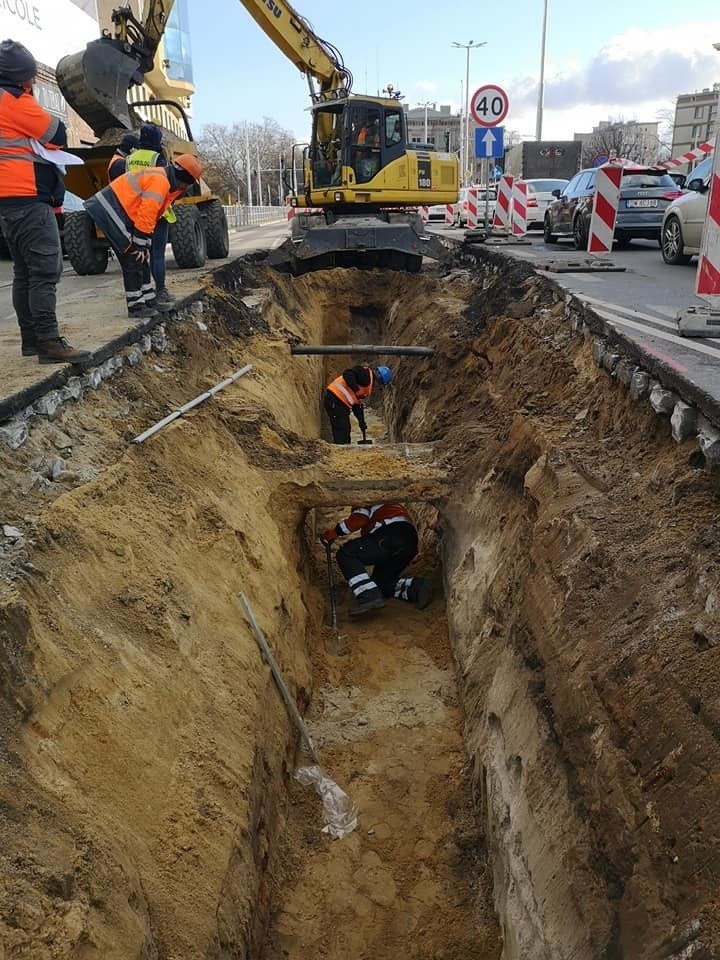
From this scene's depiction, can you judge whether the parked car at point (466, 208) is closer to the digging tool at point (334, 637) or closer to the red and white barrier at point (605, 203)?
the red and white barrier at point (605, 203)

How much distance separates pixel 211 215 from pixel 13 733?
39.6 feet

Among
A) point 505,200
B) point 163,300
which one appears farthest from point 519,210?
point 163,300

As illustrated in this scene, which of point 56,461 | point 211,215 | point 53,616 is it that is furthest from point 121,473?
point 211,215

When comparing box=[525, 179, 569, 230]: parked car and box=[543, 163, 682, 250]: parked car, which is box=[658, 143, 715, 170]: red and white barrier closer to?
box=[525, 179, 569, 230]: parked car

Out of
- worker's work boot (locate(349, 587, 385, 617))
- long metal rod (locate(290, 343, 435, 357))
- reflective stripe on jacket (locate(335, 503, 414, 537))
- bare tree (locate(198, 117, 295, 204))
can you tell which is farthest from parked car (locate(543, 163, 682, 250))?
bare tree (locate(198, 117, 295, 204))

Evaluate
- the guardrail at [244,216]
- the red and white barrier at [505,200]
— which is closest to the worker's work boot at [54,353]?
the red and white barrier at [505,200]

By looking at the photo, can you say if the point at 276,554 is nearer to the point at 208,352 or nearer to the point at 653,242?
the point at 208,352

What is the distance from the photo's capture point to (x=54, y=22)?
2227 cm

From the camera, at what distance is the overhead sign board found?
1919 centimetres

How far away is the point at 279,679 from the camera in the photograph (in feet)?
15.3

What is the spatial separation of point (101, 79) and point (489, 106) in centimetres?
669

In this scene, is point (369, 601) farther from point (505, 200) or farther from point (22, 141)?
point (505, 200)

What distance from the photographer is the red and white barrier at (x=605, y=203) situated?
32.1 ft

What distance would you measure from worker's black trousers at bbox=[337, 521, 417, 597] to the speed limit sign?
9347mm
